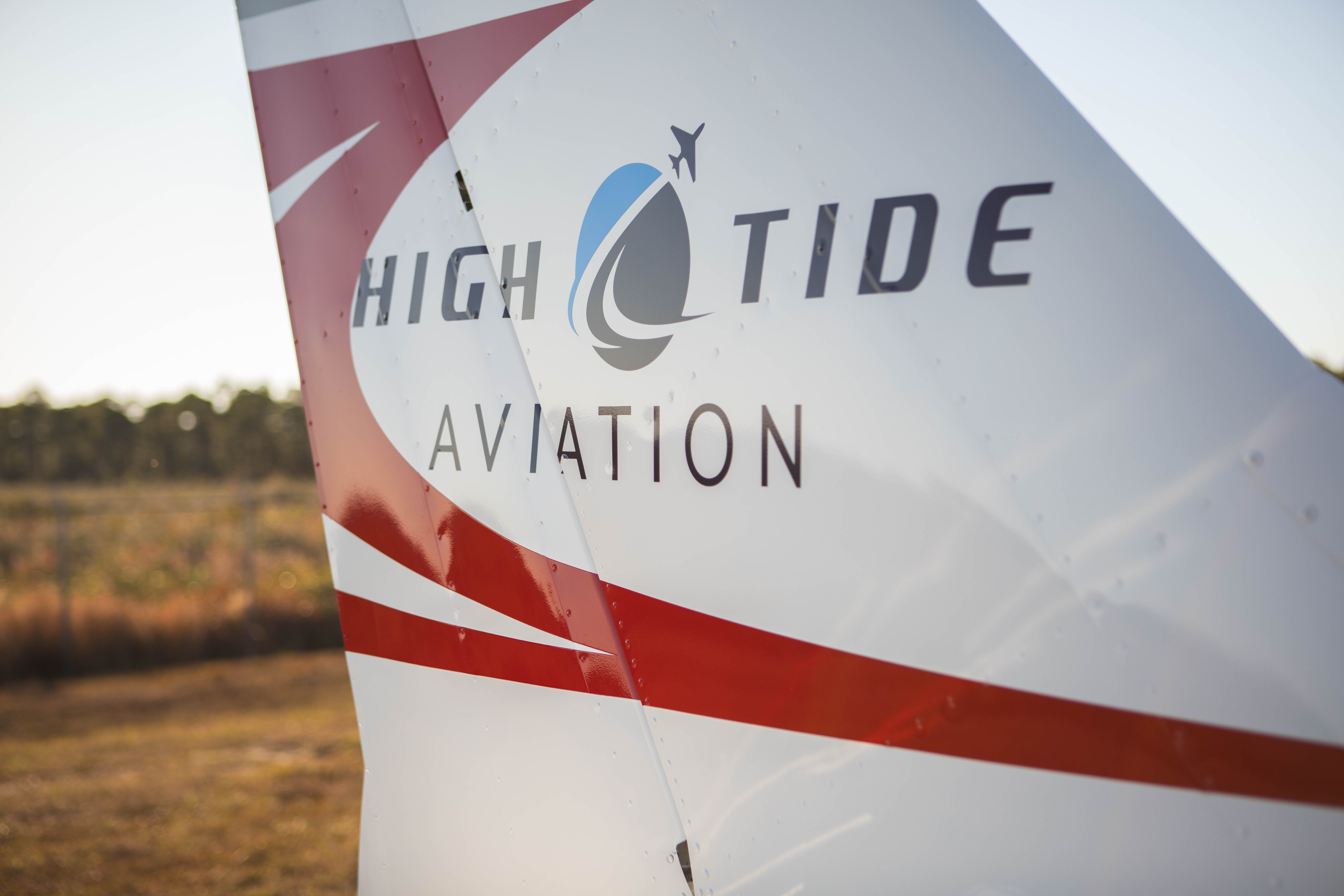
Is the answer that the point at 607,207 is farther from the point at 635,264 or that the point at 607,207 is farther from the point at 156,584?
the point at 156,584

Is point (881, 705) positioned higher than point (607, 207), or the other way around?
point (607, 207)

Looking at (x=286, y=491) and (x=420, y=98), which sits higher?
(x=286, y=491)

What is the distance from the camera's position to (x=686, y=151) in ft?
4.10

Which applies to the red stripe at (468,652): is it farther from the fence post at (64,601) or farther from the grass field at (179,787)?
the fence post at (64,601)

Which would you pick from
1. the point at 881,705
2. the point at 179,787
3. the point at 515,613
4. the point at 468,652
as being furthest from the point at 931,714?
the point at 179,787

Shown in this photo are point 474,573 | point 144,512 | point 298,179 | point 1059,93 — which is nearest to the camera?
point 1059,93

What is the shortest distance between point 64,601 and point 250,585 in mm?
1842

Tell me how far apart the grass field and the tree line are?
2008cm

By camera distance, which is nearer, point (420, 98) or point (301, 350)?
point (420, 98)

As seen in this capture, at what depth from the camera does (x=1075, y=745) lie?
0.98 meters

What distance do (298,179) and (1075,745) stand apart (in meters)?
1.89

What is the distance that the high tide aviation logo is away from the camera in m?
1.26

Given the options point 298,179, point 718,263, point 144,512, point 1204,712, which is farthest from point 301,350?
point 144,512

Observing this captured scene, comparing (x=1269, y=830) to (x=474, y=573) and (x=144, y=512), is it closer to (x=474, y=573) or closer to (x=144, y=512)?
(x=474, y=573)
